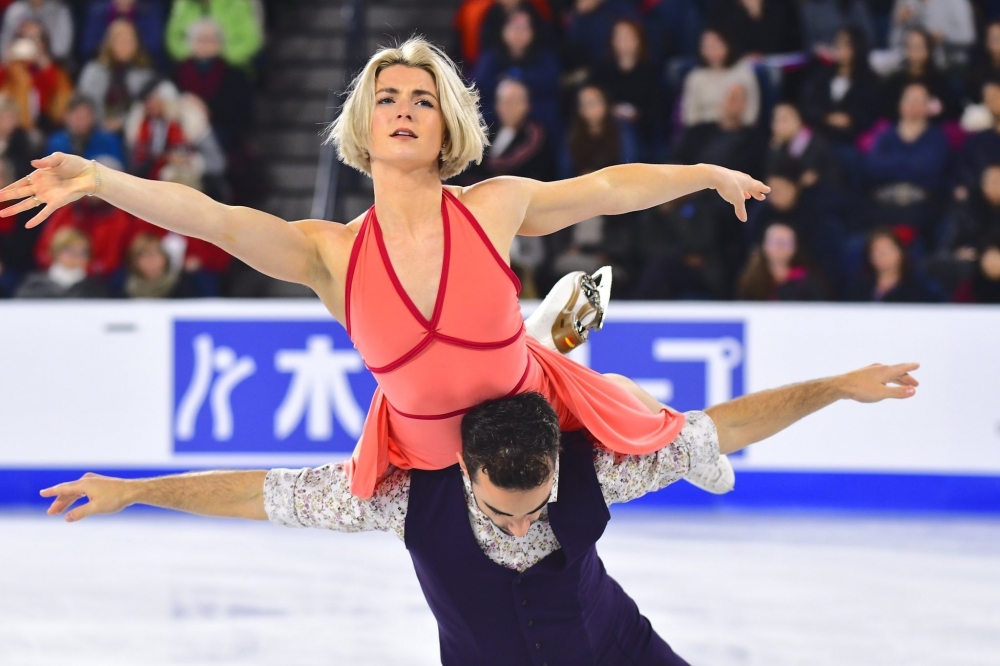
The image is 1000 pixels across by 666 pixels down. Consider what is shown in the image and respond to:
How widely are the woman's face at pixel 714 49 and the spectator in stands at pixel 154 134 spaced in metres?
3.39

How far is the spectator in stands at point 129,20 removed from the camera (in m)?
9.49

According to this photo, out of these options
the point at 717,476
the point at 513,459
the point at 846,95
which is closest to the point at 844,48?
the point at 846,95

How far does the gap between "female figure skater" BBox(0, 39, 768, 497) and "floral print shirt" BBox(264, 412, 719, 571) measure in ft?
0.13

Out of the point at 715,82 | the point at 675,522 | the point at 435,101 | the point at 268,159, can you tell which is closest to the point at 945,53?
the point at 715,82

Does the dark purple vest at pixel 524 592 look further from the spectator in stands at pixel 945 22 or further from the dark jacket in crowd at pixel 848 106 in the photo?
the spectator in stands at pixel 945 22

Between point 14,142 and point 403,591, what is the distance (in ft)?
16.6

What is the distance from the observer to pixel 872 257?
24.0 ft

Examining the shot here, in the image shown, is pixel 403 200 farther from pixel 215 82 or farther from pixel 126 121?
pixel 215 82

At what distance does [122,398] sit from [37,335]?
581mm

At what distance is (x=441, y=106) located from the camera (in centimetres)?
325

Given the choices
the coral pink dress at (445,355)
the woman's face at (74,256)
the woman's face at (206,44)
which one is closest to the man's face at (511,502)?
the coral pink dress at (445,355)

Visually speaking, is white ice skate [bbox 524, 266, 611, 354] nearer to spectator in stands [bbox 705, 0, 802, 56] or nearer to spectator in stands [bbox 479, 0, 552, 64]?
spectator in stands [bbox 479, 0, 552, 64]

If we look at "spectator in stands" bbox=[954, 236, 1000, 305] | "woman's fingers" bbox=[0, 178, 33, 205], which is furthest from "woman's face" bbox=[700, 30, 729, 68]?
"woman's fingers" bbox=[0, 178, 33, 205]

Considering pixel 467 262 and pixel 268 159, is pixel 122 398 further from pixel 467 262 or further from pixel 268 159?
pixel 467 262
